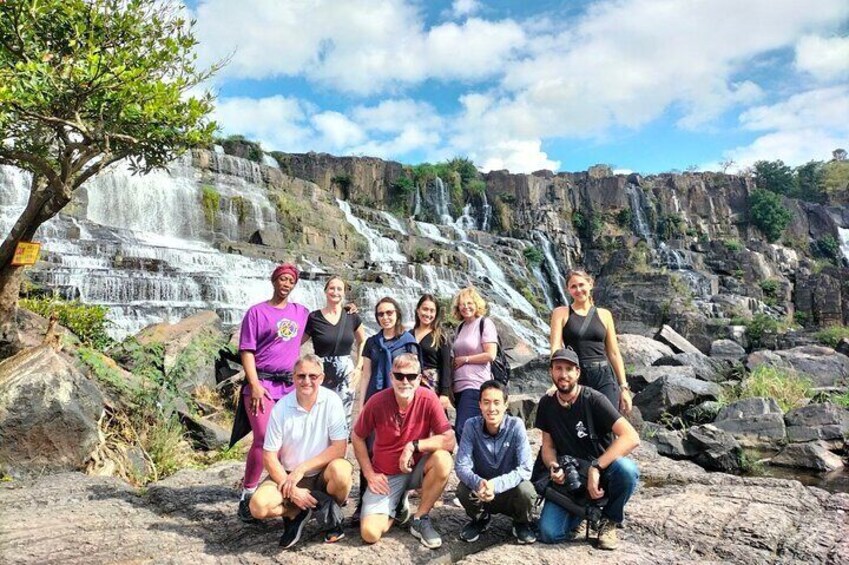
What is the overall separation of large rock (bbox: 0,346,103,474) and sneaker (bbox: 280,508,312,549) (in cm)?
236

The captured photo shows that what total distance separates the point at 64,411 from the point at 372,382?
8.35 feet

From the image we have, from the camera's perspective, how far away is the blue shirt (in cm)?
336

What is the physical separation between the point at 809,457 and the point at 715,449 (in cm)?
112

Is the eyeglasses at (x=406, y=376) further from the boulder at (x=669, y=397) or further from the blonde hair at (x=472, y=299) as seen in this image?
the boulder at (x=669, y=397)

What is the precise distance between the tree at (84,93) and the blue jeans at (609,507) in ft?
17.4

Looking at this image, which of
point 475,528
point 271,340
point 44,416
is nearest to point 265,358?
point 271,340

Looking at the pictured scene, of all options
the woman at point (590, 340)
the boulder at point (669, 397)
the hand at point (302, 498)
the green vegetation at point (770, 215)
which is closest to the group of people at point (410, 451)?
the hand at point (302, 498)

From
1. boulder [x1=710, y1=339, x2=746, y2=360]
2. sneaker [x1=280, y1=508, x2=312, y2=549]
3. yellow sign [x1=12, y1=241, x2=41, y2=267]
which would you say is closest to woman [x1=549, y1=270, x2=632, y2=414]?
sneaker [x1=280, y1=508, x2=312, y2=549]

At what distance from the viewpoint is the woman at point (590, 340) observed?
13.2ft

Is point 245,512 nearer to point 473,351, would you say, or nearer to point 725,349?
point 473,351

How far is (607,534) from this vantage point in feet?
10.7

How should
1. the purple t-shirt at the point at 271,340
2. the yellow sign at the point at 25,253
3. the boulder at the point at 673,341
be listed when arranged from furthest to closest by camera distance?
the boulder at the point at 673,341 → the yellow sign at the point at 25,253 → the purple t-shirt at the point at 271,340

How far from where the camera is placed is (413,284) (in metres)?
19.5

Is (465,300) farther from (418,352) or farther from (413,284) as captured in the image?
(413,284)
